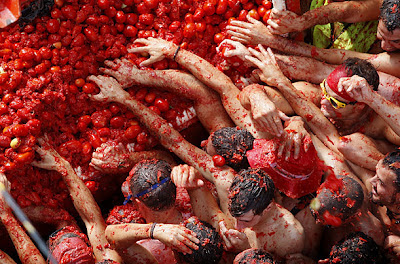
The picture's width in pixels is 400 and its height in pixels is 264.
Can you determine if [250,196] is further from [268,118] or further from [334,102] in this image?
[334,102]

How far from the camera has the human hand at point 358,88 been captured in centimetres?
362

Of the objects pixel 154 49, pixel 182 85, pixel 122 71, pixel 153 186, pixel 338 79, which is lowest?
pixel 153 186

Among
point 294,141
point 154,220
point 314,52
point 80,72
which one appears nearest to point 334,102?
point 294,141

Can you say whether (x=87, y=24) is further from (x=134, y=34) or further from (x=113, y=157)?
(x=113, y=157)

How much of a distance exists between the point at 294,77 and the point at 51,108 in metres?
2.33

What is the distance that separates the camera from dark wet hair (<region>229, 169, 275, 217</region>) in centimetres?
349

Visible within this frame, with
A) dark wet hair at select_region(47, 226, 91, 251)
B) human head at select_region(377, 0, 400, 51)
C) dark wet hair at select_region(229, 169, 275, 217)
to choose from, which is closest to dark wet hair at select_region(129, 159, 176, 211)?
dark wet hair at select_region(229, 169, 275, 217)

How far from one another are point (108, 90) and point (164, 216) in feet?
4.21

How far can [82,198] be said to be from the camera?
427 cm

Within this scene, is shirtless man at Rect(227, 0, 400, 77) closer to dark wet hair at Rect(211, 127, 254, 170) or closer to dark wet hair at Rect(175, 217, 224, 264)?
dark wet hair at Rect(211, 127, 254, 170)

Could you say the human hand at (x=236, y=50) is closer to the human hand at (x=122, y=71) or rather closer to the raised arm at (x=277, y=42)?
the raised arm at (x=277, y=42)

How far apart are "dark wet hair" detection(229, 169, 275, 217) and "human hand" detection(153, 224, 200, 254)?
0.38 m

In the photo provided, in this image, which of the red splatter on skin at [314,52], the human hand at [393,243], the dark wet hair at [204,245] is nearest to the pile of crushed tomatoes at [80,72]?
the red splatter on skin at [314,52]

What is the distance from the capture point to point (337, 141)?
13.9 feet
